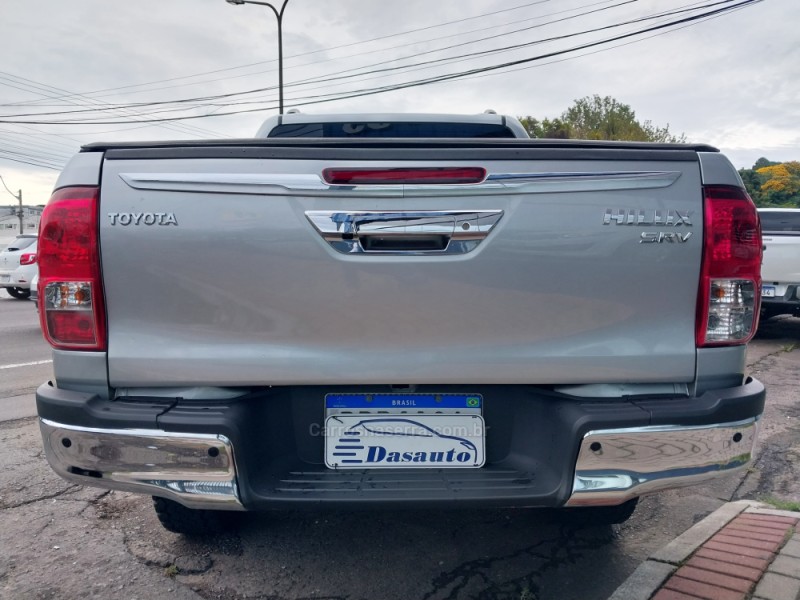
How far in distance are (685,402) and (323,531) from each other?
1.69m

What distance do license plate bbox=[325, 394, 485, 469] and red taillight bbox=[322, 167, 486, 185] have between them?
70 cm

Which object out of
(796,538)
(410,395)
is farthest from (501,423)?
(796,538)

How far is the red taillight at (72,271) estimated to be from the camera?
1.98 m

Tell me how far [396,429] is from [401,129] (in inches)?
96.4

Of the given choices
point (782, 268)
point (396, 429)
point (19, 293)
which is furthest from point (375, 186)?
point (19, 293)

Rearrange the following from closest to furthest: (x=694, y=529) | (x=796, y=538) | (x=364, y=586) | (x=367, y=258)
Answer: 1. (x=367, y=258)
2. (x=364, y=586)
3. (x=796, y=538)
4. (x=694, y=529)

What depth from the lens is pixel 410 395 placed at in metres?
2.13

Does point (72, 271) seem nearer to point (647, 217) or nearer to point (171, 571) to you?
point (171, 571)

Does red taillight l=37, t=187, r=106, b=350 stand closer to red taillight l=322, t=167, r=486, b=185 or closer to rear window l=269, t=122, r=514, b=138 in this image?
red taillight l=322, t=167, r=486, b=185

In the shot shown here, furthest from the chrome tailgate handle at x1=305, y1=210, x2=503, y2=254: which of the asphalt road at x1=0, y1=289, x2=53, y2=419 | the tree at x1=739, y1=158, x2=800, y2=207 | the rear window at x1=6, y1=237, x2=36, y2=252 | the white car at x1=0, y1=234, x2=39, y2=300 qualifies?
the tree at x1=739, y1=158, x2=800, y2=207

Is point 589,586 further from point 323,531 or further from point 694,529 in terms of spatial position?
point 323,531

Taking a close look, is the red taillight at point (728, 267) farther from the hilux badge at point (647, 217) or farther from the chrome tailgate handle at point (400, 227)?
the chrome tailgate handle at point (400, 227)

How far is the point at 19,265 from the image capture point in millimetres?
14133

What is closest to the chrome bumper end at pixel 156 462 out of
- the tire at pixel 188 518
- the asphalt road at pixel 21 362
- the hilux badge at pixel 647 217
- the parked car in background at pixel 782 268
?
the tire at pixel 188 518
